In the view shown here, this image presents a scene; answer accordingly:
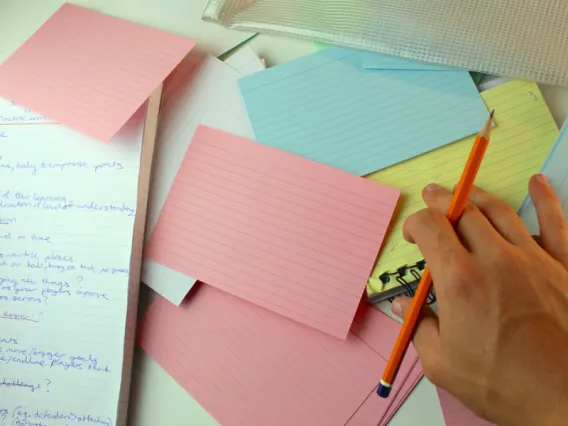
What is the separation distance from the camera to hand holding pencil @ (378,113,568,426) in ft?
1.31

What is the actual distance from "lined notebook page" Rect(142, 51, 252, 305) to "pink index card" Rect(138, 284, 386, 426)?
0.20 feet

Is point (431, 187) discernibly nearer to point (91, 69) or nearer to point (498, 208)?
point (498, 208)

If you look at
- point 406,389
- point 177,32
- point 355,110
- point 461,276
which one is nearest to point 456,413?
point 406,389

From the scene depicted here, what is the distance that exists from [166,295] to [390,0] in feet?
1.38

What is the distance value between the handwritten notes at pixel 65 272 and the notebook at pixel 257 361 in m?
0.06

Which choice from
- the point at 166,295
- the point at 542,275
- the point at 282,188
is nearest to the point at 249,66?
the point at 282,188

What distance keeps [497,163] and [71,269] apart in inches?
18.8

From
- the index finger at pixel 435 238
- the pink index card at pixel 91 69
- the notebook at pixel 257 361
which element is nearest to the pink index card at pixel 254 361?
the notebook at pixel 257 361

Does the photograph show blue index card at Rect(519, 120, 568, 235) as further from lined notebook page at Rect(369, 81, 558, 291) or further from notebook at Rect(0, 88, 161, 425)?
notebook at Rect(0, 88, 161, 425)

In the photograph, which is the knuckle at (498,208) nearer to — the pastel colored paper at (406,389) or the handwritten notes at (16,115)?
the pastel colored paper at (406,389)

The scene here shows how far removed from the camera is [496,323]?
0.41 meters

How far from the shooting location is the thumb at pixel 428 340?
1.42 feet

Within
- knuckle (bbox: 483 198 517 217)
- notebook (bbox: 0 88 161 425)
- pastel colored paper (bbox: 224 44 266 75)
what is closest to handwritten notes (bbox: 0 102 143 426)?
notebook (bbox: 0 88 161 425)

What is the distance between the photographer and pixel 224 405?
538 mm
